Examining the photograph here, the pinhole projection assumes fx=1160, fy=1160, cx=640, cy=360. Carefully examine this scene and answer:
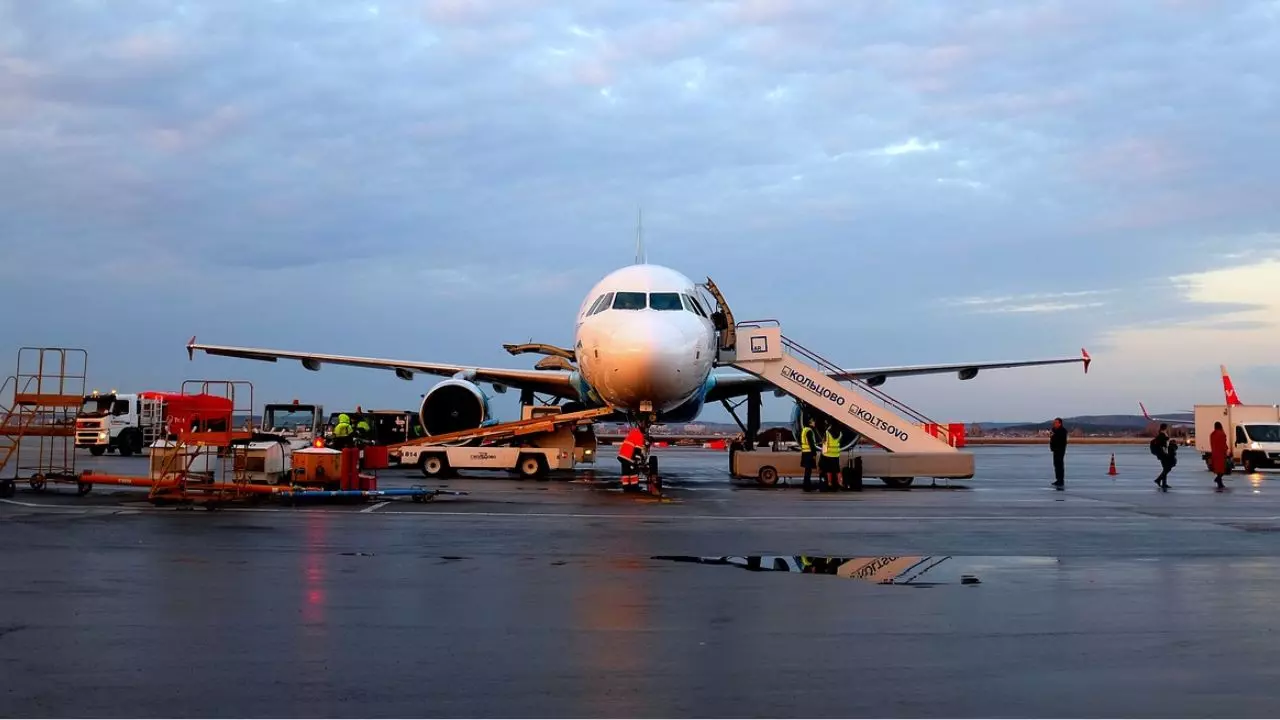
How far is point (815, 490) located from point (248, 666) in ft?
57.1

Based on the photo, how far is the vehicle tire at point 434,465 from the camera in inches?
1013

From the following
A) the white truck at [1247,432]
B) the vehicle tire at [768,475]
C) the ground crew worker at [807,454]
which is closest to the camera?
the ground crew worker at [807,454]

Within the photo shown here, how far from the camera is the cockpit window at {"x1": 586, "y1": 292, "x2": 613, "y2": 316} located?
22922 mm

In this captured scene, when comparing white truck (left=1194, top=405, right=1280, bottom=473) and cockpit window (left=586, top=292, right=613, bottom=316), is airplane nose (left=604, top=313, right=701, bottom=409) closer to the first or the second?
cockpit window (left=586, top=292, right=613, bottom=316)

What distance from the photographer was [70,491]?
1894cm

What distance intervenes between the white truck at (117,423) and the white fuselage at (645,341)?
24402 mm

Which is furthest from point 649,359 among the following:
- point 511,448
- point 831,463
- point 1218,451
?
point 1218,451

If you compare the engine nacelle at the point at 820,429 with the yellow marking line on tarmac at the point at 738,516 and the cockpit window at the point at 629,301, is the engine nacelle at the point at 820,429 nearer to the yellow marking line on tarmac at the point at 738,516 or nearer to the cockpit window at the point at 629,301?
the cockpit window at the point at 629,301

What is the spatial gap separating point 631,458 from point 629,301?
322 cm

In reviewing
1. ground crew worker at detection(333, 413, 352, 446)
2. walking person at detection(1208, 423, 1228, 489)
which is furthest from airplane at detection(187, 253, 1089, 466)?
walking person at detection(1208, 423, 1228, 489)

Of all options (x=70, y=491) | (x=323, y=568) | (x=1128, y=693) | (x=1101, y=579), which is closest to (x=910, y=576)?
(x=1101, y=579)

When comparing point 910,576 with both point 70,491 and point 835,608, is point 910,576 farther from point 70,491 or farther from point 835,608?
point 70,491

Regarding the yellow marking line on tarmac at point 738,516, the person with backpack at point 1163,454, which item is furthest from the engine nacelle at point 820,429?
the yellow marking line on tarmac at point 738,516

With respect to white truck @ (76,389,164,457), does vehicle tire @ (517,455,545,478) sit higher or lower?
lower
